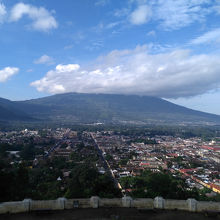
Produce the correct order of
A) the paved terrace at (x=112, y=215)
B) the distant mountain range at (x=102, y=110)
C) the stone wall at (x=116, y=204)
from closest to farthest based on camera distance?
the paved terrace at (x=112, y=215) → the stone wall at (x=116, y=204) → the distant mountain range at (x=102, y=110)

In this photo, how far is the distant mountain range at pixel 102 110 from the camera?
115 meters

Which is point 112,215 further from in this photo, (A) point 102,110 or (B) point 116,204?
(A) point 102,110

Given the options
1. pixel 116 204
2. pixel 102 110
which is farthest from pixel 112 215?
pixel 102 110

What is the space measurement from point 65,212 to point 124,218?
155 cm

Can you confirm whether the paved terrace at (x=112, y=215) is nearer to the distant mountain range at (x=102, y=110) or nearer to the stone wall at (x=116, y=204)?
the stone wall at (x=116, y=204)

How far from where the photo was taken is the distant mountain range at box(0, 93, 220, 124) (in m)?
115

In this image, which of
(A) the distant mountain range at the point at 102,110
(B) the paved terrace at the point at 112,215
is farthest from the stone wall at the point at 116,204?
(A) the distant mountain range at the point at 102,110

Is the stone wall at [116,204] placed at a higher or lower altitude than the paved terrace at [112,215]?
higher

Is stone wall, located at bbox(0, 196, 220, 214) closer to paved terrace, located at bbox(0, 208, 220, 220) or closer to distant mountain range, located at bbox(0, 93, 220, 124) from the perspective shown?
paved terrace, located at bbox(0, 208, 220, 220)

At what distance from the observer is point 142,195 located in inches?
369

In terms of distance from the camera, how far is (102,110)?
14525 cm

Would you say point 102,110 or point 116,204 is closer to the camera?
point 116,204

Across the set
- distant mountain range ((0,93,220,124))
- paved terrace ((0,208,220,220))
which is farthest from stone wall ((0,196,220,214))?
distant mountain range ((0,93,220,124))

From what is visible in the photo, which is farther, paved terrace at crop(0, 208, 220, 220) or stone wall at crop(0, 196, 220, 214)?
stone wall at crop(0, 196, 220, 214)
